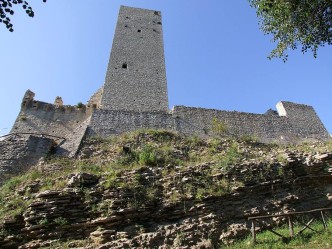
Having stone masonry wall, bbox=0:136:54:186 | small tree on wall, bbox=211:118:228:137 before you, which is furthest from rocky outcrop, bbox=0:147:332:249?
small tree on wall, bbox=211:118:228:137

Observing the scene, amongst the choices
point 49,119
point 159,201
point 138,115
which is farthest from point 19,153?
point 159,201

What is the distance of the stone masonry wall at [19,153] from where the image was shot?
40.1ft

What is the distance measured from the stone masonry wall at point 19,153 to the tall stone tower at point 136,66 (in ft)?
15.9

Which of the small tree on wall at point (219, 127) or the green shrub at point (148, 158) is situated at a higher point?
the small tree on wall at point (219, 127)

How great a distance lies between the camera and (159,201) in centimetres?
916

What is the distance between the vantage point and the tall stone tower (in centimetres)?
1831

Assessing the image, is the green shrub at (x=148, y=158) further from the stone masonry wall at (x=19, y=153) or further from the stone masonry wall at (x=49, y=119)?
the stone masonry wall at (x=49, y=119)

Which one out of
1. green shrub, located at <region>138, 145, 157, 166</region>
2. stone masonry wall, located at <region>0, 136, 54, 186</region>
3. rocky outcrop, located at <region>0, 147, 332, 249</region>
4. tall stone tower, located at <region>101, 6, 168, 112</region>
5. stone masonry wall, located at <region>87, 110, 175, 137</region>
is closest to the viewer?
rocky outcrop, located at <region>0, 147, 332, 249</region>

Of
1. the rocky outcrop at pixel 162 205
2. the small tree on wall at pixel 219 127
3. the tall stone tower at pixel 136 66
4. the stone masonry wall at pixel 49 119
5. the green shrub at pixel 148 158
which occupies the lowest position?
the rocky outcrop at pixel 162 205

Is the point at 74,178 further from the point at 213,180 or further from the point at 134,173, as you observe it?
the point at 213,180

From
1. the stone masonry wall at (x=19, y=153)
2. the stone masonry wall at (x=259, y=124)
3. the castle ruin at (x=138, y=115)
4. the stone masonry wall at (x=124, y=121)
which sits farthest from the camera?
the stone masonry wall at (x=259, y=124)

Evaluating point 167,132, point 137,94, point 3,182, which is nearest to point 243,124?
point 167,132

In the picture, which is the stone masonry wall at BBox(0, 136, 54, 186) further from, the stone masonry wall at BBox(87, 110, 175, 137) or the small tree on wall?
the small tree on wall

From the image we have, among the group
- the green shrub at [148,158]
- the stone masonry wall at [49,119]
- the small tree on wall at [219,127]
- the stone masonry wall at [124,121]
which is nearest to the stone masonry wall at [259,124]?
the small tree on wall at [219,127]
